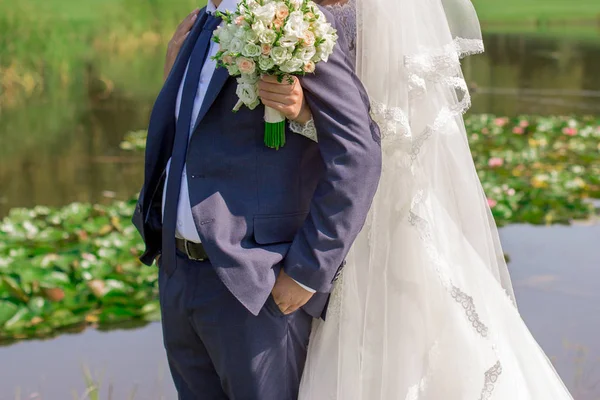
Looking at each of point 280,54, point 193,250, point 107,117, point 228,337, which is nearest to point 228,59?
point 280,54

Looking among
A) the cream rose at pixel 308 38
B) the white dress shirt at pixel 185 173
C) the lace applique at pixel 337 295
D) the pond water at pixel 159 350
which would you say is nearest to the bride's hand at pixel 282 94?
the cream rose at pixel 308 38

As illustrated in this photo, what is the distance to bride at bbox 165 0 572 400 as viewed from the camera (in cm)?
218

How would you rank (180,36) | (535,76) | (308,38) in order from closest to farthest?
1. (308,38)
2. (180,36)
3. (535,76)

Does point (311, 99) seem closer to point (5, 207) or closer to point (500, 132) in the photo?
point (5, 207)

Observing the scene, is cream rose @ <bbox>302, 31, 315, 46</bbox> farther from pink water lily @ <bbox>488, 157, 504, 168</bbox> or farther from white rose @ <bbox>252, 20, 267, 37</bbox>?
pink water lily @ <bbox>488, 157, 504, 168</bbox>

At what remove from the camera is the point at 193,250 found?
215cm

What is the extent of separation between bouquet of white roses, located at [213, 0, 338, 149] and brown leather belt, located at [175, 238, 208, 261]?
42cm

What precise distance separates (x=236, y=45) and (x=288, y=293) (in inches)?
23.0

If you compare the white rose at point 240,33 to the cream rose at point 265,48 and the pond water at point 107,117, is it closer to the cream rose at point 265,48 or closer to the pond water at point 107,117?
the cream rose at point 265,48

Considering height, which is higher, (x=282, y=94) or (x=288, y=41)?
(x=288, y=41)

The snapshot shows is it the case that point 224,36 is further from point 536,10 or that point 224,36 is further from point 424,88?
point 536,10

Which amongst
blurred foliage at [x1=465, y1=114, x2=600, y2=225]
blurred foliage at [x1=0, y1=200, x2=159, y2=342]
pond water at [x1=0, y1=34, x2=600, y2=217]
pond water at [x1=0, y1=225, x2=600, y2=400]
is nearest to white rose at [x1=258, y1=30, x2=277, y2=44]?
pond water at [x1=0, y1=225, x2=600, y2=400]

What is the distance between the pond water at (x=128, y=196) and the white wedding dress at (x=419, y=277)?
128 cm

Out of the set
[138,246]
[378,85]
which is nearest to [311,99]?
[378,85]
